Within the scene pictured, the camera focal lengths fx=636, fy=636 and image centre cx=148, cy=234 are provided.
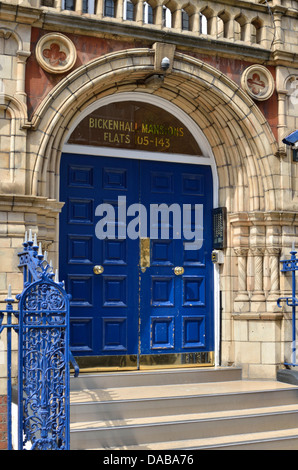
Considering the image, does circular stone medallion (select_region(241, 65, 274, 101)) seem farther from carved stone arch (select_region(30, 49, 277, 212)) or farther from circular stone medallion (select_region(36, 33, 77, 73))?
circular stone medallion (select_region(36, 33, 77, 73))

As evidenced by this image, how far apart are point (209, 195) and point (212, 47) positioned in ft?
6.32

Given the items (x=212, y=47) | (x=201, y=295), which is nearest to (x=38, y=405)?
(x=201, y=295)

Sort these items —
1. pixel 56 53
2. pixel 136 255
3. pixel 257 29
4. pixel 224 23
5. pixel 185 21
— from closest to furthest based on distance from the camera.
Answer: pixel 56 53
pixel 136 255
pixel 224 23
pixel 257 29
pixel 185 21

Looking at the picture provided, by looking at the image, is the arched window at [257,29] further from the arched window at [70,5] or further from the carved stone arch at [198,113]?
the arched window at [70,5]

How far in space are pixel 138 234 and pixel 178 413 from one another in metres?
2.41

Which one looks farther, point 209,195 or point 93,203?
point 209,195

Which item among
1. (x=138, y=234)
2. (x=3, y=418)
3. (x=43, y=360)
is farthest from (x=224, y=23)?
(x=3, y=418)

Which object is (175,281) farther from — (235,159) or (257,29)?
(257,29)

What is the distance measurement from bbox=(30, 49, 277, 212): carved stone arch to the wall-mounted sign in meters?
0.23

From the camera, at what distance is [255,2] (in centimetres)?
880

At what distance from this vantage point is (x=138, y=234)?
26.7 ft

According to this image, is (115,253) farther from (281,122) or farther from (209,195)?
(281,122)

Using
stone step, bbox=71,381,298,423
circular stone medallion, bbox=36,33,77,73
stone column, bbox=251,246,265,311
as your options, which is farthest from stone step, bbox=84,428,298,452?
circular stone medallion, bbox=36,33,77,73

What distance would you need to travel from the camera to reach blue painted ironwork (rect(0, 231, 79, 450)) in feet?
16.4
